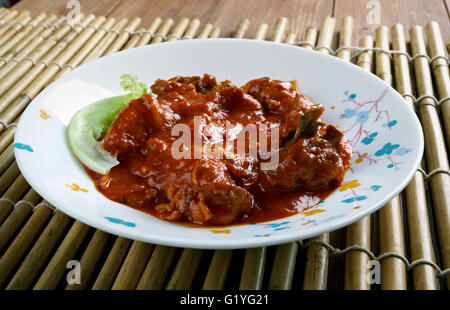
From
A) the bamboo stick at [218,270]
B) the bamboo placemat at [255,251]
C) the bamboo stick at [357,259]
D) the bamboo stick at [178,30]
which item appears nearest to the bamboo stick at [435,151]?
the bamboo placemat at [255,251]

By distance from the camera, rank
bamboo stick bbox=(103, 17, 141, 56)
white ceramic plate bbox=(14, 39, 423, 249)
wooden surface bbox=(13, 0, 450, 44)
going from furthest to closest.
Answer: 1. wooden surface bbox=(13, 0, 450, 44)
2. bamboo stick bbox=(103, 17, 141, 56)
3. white ceramic plate bbox=(14, 39, 423, 249)

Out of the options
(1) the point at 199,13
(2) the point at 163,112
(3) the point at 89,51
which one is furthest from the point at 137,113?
(1) the point at 199,13

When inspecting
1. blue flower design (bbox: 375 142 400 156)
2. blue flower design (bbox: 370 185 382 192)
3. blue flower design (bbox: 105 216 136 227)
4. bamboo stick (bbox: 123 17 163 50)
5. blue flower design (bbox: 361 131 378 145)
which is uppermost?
bamboo stick (bbox: 123 17 163 50)

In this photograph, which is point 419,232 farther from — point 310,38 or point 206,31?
point 206,31

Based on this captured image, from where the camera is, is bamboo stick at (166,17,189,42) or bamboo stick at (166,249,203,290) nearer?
bamboo stick at (166,249,203,290)

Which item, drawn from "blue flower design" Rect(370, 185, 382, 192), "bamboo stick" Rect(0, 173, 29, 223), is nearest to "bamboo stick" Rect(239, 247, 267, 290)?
"blue flower design" Rect(370, 185, 382, 192)

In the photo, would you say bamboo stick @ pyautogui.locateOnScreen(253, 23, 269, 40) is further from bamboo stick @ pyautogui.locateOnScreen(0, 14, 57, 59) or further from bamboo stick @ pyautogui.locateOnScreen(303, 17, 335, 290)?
bamboo stick @ pyautogui.locateOnScreen(303, 17, 335, 290)

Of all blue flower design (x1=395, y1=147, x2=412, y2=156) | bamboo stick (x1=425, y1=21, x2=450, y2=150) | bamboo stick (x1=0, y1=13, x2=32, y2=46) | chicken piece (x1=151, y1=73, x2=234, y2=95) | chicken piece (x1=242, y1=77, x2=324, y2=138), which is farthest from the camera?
bamboo stick (x1=0, y1=13, x2=32, y2=46)
